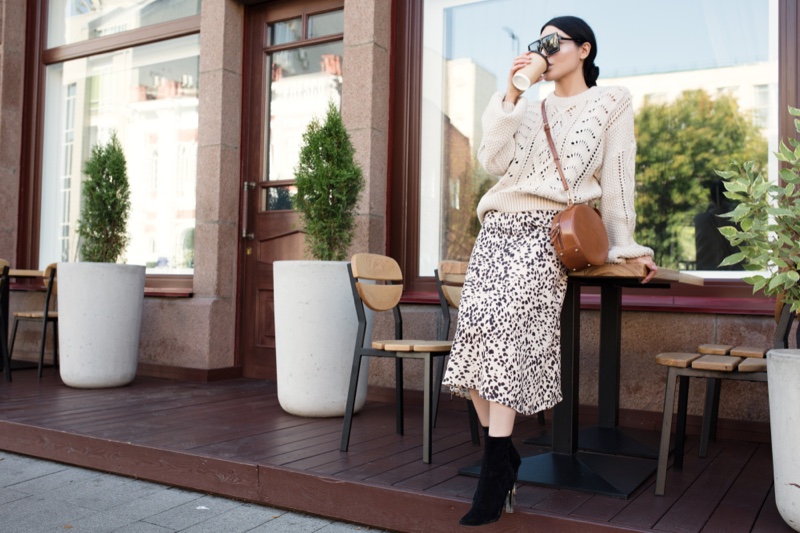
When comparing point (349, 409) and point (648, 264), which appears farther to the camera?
point (349, 409)

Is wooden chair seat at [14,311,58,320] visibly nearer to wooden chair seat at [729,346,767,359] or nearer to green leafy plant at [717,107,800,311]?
wooden chair seat at [729,346,767,359]

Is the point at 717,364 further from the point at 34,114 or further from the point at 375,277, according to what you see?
the point at 34,114

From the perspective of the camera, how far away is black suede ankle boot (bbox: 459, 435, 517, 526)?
7.95 ft

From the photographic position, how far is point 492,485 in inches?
95.9

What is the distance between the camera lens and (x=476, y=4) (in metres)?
5.39

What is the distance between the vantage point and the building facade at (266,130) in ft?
14.4

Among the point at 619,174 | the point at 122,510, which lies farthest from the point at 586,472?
the point at 122,510

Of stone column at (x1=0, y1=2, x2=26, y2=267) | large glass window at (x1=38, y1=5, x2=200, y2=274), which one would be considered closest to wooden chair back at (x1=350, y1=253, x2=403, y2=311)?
large glass window at (x1=38, y1=5, x2=200, y2=274)

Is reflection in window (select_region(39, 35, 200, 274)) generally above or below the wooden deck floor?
above

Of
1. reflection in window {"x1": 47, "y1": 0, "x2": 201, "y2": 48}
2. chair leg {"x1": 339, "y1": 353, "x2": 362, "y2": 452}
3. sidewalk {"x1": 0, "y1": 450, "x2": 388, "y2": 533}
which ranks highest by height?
reflection in window {"x1": 47, "y1": 0, "x2": 201, "y2": 48}

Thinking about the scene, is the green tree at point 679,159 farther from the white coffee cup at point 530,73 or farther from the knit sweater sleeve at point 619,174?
the white coffee cup at point 530,73

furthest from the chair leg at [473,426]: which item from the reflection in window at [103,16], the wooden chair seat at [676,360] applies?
the reflection in window at [103,16]

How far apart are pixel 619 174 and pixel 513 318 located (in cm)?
69

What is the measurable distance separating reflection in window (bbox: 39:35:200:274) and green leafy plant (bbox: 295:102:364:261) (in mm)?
2229
